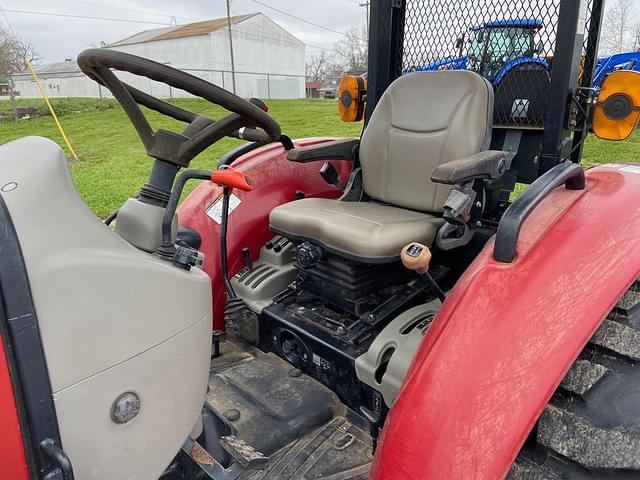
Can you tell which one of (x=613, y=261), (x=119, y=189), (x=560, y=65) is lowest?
(x=119, y=189)

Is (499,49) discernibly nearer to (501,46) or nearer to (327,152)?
(501,46)

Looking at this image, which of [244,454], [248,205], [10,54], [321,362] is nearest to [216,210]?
[248,205]

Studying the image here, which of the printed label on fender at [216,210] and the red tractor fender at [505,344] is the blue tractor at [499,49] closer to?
the red tractor fender at [505,344]

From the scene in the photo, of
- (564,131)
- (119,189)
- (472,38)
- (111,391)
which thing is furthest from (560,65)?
(119,189)

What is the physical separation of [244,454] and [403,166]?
4.22 ft

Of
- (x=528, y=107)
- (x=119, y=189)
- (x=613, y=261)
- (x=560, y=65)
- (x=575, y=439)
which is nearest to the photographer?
(x=575, y=439)

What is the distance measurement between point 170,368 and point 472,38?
1.78 meters

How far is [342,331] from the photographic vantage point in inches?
71.1

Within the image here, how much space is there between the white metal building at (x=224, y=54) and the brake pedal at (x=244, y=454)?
2989 centimetres

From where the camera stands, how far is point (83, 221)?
0.96 meters

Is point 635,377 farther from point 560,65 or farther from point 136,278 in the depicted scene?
point 560,65

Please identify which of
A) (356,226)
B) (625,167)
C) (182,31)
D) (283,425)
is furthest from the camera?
(182,31)

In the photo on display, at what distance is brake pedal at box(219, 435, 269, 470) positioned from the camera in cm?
144

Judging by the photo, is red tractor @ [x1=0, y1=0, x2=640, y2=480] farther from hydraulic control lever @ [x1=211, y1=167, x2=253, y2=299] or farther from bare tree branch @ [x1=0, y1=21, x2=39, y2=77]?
bare tree branch @ [x1=0, y1=21, x2=39, y2=77]
